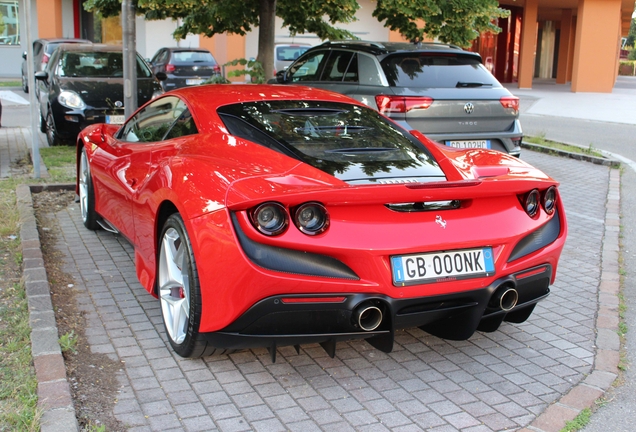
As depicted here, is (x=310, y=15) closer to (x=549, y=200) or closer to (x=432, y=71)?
(x=432, y=71)

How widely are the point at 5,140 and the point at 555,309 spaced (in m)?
9.97

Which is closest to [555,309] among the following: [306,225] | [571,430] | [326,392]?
[571,430]

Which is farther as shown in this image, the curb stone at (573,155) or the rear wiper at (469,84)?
the curb stone at (573,155)

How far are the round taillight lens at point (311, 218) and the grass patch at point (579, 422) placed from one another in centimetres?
145

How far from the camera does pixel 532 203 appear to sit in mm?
3936

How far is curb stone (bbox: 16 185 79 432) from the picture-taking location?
125 inches

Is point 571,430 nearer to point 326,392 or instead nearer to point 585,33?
point 326,392

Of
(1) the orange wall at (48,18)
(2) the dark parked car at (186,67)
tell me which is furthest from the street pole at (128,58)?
(1) the orange wall at (48,18)

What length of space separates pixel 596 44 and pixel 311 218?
28.7 m

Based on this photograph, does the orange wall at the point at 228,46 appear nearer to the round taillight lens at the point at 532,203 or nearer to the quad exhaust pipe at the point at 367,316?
the round taillight lens at the point at 532,203

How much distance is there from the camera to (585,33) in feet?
94.9

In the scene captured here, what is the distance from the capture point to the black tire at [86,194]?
617 centimetres

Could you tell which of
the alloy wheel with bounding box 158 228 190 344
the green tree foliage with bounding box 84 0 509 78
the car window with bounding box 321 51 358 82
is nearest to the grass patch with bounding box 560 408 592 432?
the alloy wheel with bounding box 158 228 190 344

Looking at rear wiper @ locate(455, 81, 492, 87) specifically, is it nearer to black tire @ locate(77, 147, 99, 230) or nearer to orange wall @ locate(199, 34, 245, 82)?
black tire @ locate(77, 147, 99, 230)
